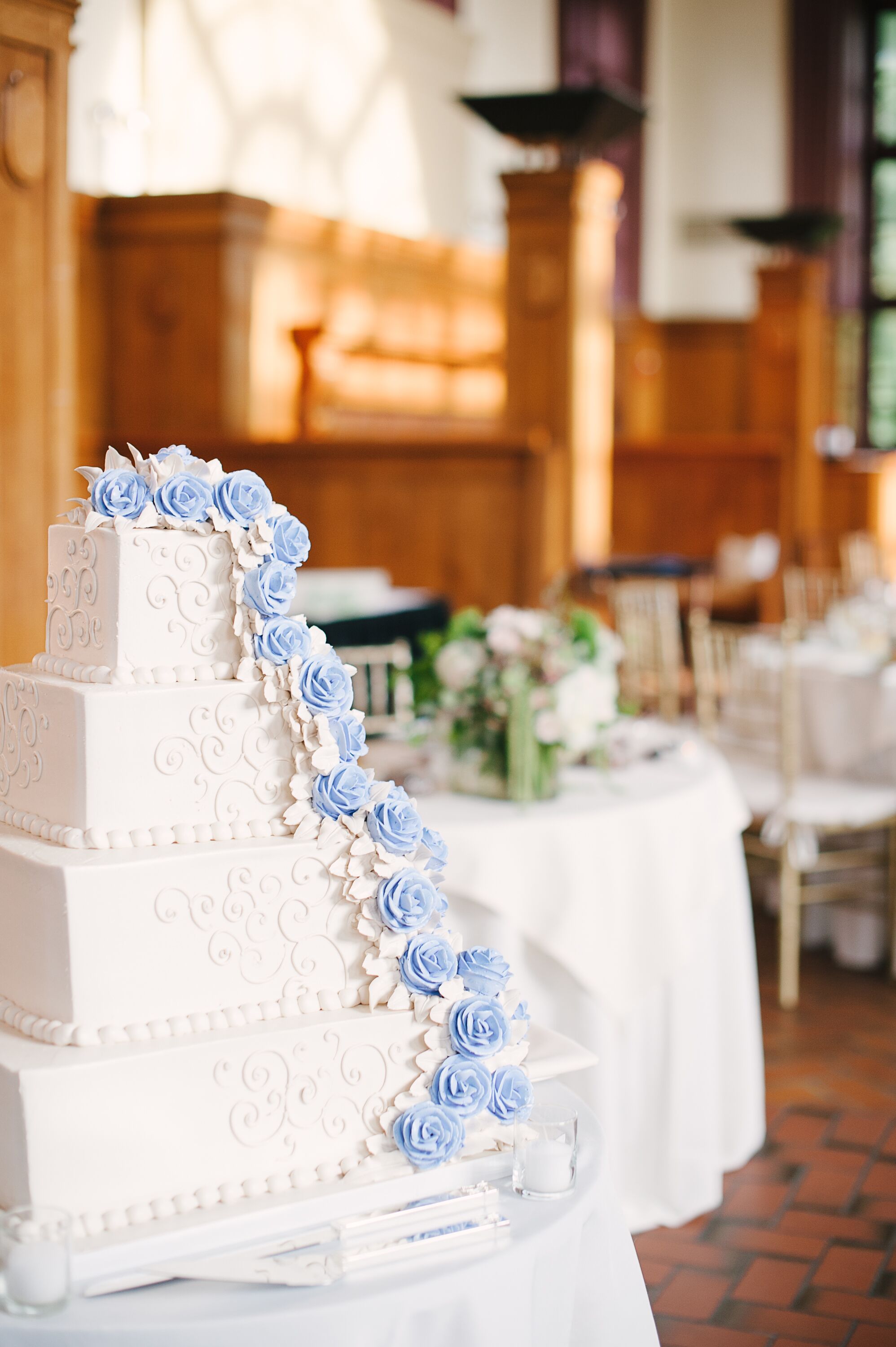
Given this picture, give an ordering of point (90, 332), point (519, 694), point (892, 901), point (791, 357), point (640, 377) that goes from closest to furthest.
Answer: point (519, 694) < point (892, 901) < point (90, 332) < point (791, 357) < point (640, 377)

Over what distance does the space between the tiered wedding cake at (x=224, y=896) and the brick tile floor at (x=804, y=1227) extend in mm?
1322

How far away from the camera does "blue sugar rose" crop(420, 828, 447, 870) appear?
1.73 m

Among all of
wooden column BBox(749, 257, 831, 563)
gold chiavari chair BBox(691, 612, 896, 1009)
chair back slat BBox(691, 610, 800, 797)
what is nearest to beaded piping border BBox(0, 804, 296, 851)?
gold chiavari chair BBox(691, 612, 896, 1009)

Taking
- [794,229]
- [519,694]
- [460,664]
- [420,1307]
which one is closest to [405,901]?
[420,1307]

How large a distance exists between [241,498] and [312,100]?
948cm

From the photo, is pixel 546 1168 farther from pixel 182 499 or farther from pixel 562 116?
pixel 562 116

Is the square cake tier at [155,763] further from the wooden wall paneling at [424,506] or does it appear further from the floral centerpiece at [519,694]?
the wooden wall paneling at [424,506]

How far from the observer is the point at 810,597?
358 inches

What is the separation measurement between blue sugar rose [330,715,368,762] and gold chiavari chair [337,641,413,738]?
6.22ft


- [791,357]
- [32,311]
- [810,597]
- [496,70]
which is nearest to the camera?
[32,311]

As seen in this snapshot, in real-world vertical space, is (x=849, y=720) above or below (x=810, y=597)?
below

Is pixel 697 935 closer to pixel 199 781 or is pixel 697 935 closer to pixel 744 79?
pixel 199 781

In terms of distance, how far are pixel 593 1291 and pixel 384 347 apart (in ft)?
29.7

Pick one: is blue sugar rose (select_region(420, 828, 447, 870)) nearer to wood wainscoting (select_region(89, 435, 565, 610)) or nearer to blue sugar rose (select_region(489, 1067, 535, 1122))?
blue sugar rose (select_region(489, 1067, 535, 1122))
